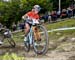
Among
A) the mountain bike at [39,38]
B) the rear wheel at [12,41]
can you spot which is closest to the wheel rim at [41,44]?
the mountain bike at [39,38]

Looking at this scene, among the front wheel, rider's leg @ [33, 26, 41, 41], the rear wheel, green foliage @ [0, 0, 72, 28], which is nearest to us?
the front wheel

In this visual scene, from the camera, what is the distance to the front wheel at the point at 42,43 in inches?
408

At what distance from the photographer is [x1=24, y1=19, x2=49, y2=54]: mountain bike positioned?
10.4m

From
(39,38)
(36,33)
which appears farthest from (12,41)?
(39,38)

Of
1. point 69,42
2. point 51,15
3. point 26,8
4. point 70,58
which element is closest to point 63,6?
point 51,15

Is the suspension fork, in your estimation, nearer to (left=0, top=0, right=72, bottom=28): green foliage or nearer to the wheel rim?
the wheel rim

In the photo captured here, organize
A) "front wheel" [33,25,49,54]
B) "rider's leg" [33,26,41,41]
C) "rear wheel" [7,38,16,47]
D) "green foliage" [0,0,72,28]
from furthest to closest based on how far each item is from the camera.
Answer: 1. "green foliage" [0,0,72,28]
2. "rear wheel" [7,38,16,47]
3. "rider's leg" [33,26,41,41]
4. "front wheel" [33,25,49,54]

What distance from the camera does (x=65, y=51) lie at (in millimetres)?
10703

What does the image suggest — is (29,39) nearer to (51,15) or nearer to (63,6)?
(51,15)

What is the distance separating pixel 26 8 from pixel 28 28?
63.1 ft

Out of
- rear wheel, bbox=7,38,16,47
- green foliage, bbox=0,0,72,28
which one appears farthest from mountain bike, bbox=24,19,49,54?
green foliage, bbox=0,0,72,28

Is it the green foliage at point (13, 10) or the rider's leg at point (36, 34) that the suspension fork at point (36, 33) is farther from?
the green foliage at point (13, 10)

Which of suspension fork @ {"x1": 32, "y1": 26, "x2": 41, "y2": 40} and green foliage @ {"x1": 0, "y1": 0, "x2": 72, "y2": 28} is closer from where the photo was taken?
suspension fork @ {"x1": 32, "y1": 26, "x2": 41, "y2": 40}

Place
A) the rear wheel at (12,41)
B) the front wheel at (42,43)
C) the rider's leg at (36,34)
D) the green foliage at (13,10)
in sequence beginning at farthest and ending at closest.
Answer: the green foliage at (13,10), the rear wheel at (12,41), the rider's leg at (36,34), the front wheel at (42,43)
